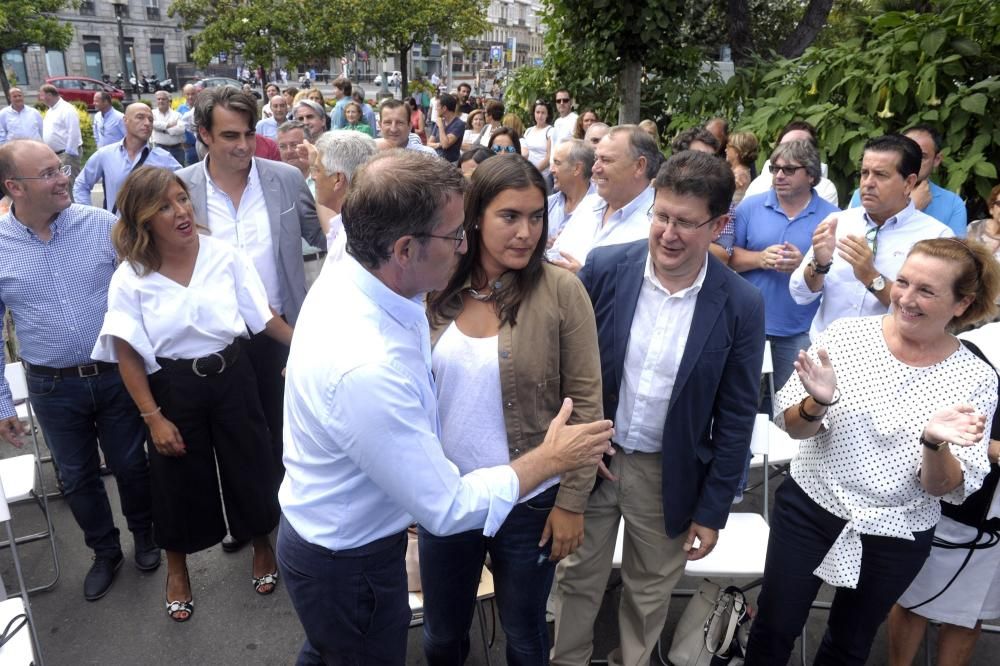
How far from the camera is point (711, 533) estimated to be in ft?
7.91

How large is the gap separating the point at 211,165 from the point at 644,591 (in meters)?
2.87

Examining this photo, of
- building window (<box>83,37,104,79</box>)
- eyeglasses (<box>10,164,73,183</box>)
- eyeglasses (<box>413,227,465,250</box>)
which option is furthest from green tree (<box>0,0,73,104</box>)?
eyeglasses (<box>413,227,465,250</box>)

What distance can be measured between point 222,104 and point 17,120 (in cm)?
983

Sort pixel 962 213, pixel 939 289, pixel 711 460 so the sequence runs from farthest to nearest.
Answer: pixel 962 213 → pixel 711 460 → pixel 939 289

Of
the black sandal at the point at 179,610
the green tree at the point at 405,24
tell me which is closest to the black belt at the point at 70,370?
the black sandal at the point at 179,610

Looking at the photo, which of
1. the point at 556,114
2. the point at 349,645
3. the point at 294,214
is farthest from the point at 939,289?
the point at 556,114

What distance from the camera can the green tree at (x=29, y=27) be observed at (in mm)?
24266

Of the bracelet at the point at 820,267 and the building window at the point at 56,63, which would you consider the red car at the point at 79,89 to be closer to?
the building window at the point at 56,63

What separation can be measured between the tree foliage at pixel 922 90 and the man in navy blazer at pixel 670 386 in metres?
3.55

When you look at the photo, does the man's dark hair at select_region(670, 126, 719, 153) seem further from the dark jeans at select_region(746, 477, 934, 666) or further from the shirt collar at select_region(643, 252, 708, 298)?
the dark jeans at select_region(746, 477, 934, 666)

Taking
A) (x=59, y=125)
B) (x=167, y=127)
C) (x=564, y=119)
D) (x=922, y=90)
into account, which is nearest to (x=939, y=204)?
(x=922, y=90)

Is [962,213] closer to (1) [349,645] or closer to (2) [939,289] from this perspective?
(2) [939,289]

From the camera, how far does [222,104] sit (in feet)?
11.5

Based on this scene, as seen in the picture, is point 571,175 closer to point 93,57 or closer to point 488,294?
point 488,294
